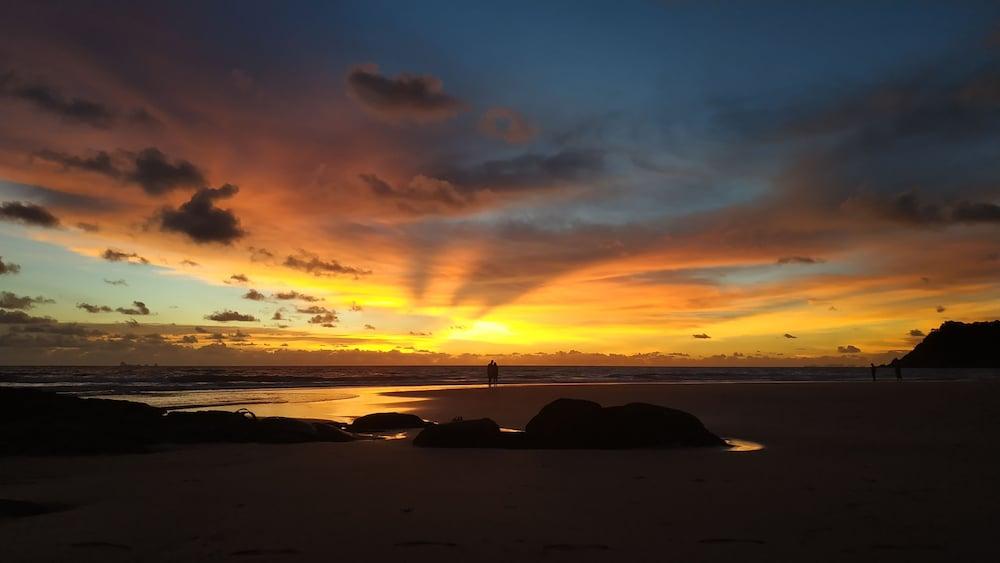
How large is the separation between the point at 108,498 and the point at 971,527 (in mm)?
11084

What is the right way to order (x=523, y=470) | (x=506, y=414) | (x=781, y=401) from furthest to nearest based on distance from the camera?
(x=781, y=401) → (x=506, y=414) → (x=523, y=470)

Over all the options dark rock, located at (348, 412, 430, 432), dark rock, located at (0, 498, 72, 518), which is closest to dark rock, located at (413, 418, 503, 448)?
dark rock, located at (348, 412, 430, 432)

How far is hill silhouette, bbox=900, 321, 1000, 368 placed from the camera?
15988cm

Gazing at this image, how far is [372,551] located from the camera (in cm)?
611

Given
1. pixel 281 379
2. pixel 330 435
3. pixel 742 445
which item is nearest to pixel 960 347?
pixel 281 379

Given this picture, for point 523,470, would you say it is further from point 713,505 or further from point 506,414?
point 506,414

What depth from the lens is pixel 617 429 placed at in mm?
14133

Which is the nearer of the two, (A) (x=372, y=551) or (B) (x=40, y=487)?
(A) (x=372, y=551)

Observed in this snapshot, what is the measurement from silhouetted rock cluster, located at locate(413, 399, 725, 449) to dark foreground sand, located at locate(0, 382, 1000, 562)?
2.35ft

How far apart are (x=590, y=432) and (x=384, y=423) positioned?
25.2 feet

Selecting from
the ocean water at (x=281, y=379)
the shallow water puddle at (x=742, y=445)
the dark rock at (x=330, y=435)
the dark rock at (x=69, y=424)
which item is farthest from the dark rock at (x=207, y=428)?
the ocean water at (x=281, y=379)

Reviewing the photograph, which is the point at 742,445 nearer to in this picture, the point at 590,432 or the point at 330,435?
the point at 590,432

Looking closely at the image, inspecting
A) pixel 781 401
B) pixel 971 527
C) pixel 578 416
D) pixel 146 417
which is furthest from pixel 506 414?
pixel 971 527

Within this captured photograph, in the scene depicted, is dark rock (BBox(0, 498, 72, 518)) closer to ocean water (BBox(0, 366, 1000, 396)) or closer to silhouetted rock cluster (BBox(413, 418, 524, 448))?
silhouetted rock cluster (BBox(413, 418, 524, 448))
